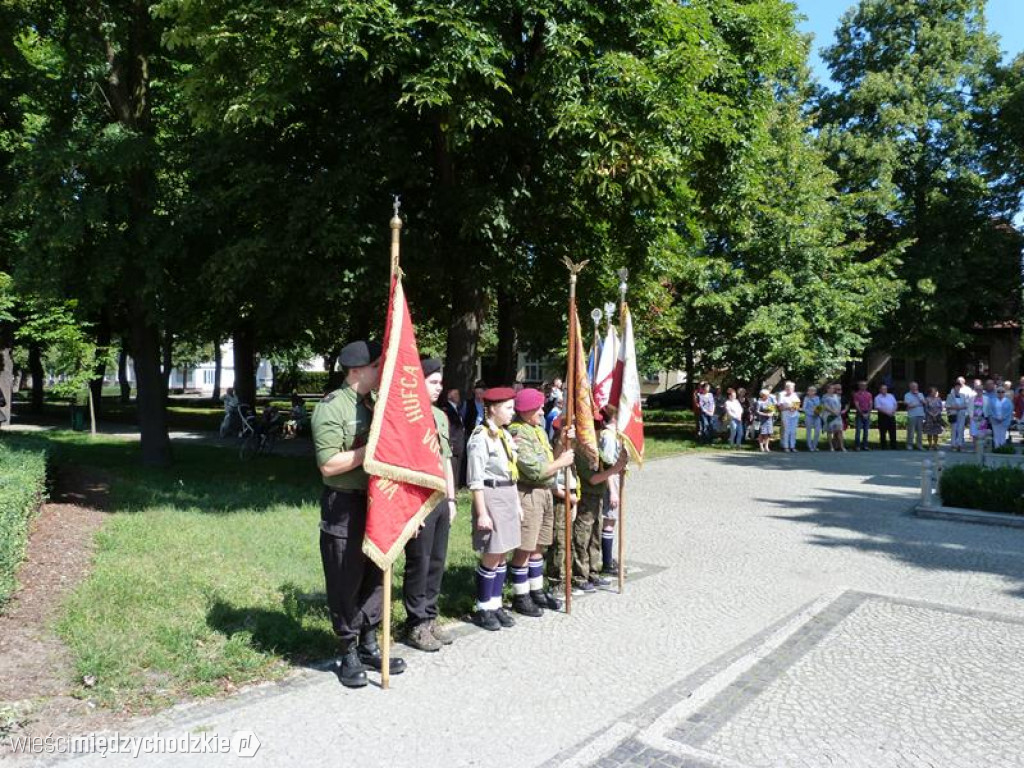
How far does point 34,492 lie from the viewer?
29.5 ft

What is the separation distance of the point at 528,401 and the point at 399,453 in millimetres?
1811

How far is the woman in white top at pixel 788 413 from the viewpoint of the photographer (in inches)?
830

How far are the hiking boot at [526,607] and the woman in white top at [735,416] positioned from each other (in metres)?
17.0

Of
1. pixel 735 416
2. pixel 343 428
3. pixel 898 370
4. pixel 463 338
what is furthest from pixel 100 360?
pixel 898 370

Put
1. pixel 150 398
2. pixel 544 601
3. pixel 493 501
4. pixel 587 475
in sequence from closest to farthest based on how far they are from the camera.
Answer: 1. pixel 493 501
2. pixel 544 601
3. pixel 587 475
4. pixel 150 398

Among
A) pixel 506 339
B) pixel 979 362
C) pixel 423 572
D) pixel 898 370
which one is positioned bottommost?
pixel 423 572

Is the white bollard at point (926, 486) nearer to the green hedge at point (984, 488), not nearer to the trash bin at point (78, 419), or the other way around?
the green hedge at point (984, 488)

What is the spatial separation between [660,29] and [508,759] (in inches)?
407

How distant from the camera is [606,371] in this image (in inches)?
328

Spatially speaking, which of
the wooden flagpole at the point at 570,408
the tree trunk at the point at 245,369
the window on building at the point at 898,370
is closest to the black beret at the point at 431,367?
the wooden flagpole at the point at 570,408

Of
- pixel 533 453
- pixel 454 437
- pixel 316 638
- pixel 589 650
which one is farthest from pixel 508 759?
pixel 454 437

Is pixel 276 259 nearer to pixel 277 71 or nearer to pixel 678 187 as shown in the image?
pixel 277 71

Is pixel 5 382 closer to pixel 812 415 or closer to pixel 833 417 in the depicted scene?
pixel 812 415

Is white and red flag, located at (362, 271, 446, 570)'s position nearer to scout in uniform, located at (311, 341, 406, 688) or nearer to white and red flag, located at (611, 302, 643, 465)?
scout in uniform, located at (311, 341, 406, 688)
